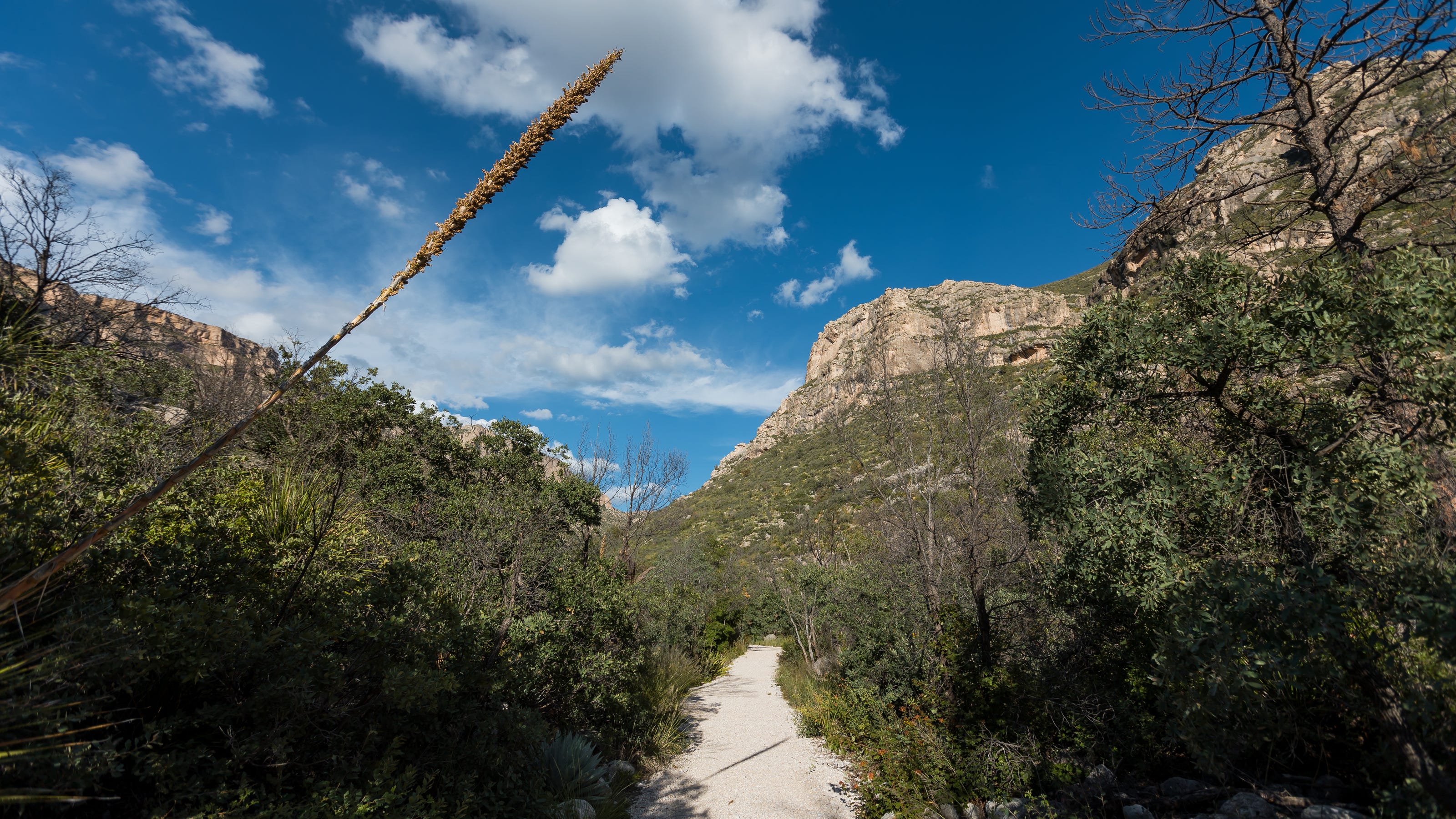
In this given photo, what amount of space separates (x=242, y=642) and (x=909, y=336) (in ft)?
78.7

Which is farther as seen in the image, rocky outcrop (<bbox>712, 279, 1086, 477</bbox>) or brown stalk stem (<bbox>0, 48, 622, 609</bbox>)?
rocky outcrop (<bbox>712, 279, 1086, 477</bbox>)

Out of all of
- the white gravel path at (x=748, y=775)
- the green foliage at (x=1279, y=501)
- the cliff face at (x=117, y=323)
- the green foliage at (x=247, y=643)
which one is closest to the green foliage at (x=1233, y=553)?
the green foliage at (x=1279, y=501)

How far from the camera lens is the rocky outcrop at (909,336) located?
29.0 ft

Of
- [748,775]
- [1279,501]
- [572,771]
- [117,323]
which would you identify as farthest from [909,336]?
[117,323]

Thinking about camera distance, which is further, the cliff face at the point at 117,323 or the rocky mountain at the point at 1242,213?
the cliff face at the point at 117,323

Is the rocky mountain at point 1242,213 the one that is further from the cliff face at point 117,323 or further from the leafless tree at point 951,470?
the cliff face at point 117,323

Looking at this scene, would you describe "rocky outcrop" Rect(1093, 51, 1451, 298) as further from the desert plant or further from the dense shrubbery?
the desert plant

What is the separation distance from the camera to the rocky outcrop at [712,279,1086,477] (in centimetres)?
884

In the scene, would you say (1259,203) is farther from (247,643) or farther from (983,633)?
(247,643)

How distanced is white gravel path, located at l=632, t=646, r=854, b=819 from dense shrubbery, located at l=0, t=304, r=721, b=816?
91.6 inches

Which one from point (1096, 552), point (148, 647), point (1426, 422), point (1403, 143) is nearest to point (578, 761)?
point (148, 647)

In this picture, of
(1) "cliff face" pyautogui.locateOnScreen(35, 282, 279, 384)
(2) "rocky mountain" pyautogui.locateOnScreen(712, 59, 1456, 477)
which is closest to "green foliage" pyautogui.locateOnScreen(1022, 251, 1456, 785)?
Answer: (2) "rocky mountain" pyautogui.locateOnScreen(712, 59, 1456, 477)

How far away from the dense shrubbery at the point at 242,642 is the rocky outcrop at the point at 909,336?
20.4 feet

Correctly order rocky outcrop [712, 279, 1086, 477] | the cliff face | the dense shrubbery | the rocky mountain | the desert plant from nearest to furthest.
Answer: the dense shrubbery → the rocky mountain → the desert plant → the cliff face → rocky outcrop [712, 279, 1086, 477]
